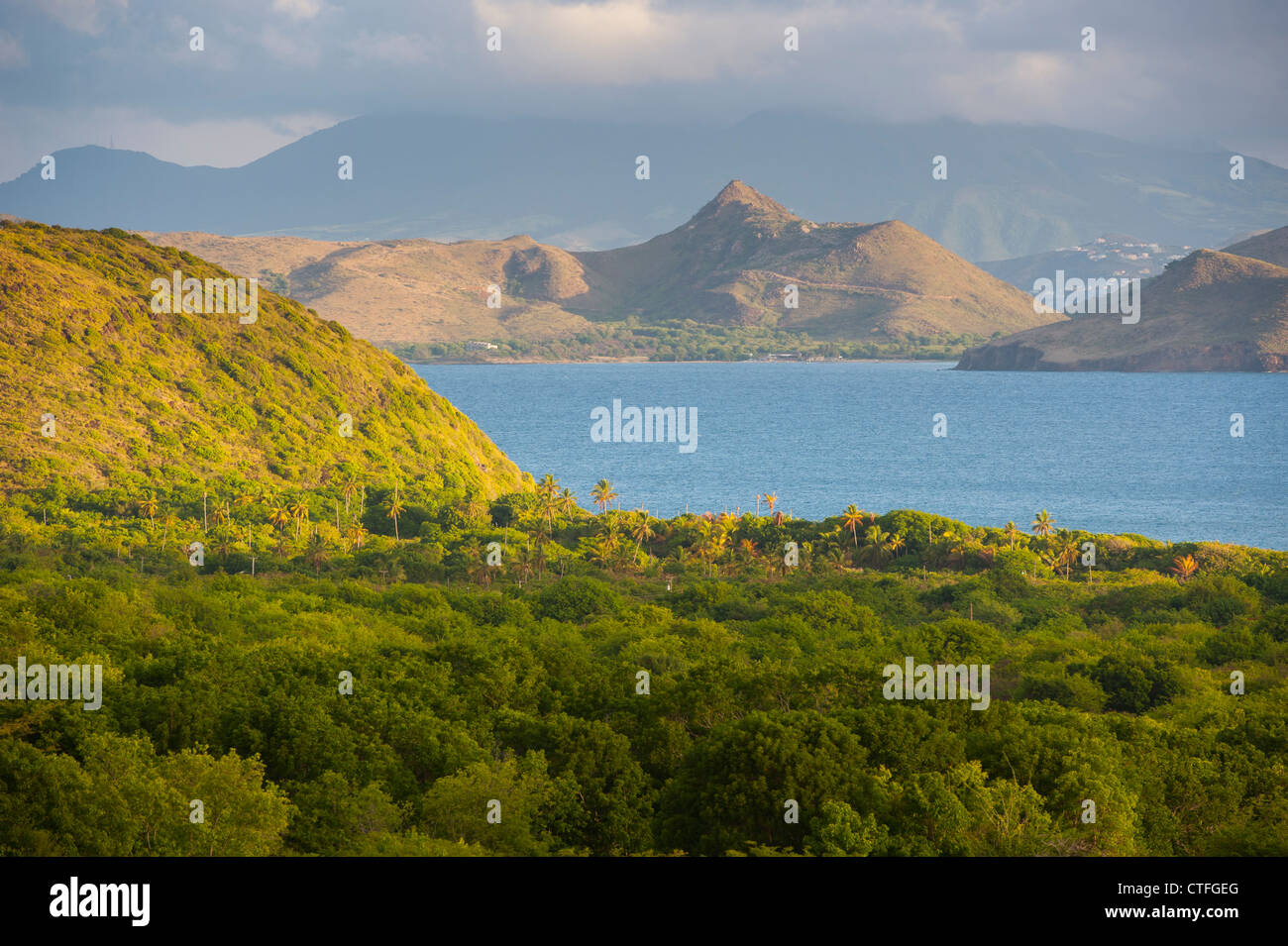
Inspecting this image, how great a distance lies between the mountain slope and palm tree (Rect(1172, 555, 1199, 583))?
65.3 metres

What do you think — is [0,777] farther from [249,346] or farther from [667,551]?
[249,346]

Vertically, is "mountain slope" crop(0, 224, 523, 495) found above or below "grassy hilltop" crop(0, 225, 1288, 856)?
above

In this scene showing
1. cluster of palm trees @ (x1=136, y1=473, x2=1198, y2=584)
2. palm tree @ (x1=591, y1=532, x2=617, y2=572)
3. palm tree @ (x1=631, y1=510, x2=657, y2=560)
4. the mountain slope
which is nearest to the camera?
cluster of palm trees @ (x1=136, y1=473, x2=1198, y2=584)

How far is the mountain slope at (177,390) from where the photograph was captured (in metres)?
115

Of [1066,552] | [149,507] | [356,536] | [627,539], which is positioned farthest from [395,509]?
[1066,552]

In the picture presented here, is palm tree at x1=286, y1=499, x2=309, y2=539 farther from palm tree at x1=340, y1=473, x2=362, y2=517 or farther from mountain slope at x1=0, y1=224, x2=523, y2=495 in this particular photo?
mountain slope at x1=0, y1=224, x2=523, y2=495

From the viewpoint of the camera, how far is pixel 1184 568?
8681cm

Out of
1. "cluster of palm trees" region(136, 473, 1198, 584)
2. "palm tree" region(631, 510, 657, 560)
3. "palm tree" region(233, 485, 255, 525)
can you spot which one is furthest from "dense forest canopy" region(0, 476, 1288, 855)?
"palm tree" region(233, 485, 255, 525)

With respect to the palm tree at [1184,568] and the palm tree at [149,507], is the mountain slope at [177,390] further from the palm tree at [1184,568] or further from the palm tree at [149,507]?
the palm tree at [1184,568]

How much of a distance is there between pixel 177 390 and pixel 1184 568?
95555 millimetres

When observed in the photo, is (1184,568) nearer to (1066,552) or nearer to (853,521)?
(1066,552)

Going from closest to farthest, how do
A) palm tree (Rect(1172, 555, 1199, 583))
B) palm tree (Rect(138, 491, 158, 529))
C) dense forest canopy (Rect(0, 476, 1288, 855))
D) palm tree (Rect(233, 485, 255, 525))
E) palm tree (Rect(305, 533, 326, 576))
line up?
dense forest canopy (Rect(0, 476, 1288, 855)) < palm tree (Rect(1172, 555, 1199, 583)) < palm tree (Rect(305, 533, 326, 576)) < palm tree (Rect(138, 491, 158, 529)) < palm tree (Rect(233, 485, 255, 525))

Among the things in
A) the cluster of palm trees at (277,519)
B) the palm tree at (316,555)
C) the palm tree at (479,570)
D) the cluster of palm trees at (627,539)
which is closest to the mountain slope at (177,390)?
the cluster of palm trees at (277,519)

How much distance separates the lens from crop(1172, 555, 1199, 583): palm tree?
86.6 meters
